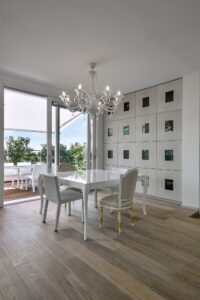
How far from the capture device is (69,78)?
13.5 feet

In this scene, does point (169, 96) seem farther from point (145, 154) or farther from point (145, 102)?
point (145, 154)

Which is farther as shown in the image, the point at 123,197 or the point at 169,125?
the point at 169,125

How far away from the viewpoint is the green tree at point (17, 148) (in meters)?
5.22

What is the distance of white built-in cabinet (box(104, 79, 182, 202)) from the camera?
13.8ft

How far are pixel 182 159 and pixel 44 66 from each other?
324cm

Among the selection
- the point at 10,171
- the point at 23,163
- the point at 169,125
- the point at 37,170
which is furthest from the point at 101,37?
the point at 10,171

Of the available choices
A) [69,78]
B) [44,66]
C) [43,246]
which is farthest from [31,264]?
[69,78]

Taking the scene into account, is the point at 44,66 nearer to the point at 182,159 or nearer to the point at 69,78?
the point at 69,78

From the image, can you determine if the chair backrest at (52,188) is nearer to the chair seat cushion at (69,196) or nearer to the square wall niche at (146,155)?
the chair seat cushion at (69,196)

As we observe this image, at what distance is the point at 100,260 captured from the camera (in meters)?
2.11

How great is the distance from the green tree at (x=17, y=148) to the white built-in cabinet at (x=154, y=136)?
245 centimetres

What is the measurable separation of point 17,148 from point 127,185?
3696mm

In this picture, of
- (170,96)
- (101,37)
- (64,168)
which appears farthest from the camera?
(170,96)

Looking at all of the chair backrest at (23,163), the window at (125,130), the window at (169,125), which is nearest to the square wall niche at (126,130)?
the window at (125,130)
